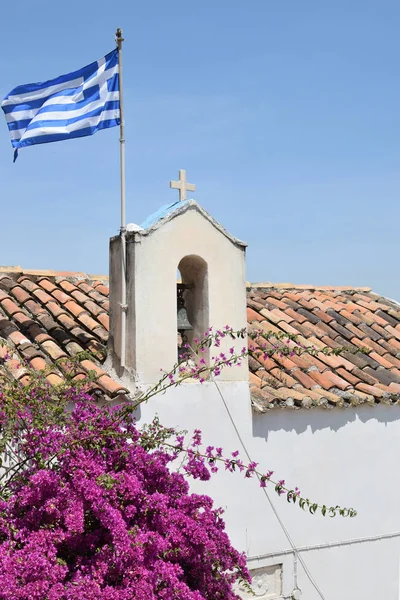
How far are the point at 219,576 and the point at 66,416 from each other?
1728mm

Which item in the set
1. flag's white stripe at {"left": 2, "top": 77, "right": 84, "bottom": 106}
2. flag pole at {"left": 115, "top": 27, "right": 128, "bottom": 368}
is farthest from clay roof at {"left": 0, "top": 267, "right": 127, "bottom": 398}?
flag's white stripe at {"left": 2, "top": 77, "right": 84, "bottom": 106}

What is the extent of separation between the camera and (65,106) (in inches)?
305

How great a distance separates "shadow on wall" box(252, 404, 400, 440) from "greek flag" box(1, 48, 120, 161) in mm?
3343

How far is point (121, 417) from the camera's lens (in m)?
6.30

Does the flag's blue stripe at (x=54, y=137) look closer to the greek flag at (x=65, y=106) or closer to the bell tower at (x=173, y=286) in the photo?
the greek flag at (x=65, y=106)

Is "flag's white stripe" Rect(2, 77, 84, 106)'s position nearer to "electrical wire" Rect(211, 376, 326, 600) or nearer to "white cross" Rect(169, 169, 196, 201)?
"white cross" Rect(169, 169, 196, 201)

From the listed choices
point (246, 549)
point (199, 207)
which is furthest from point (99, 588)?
point (199, 207)

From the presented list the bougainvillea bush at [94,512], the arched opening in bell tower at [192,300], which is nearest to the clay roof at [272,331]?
the bougainvillea bush at [94,512]

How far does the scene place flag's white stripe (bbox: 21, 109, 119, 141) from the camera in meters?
7.66

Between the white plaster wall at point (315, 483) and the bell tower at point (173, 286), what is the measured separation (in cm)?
44

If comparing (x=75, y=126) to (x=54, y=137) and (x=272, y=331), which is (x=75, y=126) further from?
(x=272, y=331)

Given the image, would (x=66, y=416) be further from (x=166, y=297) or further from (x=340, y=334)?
(x=340, y=334)

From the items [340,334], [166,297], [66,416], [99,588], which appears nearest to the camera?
[99,588]

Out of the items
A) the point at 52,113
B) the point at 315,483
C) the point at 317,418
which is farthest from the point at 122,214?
the point at 315,483
